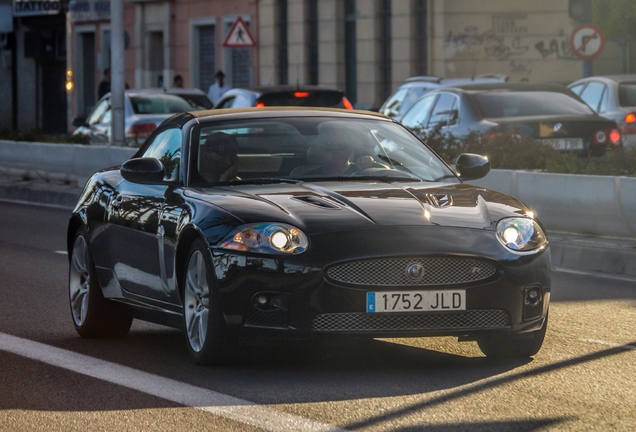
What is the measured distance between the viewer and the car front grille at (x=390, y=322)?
745cm

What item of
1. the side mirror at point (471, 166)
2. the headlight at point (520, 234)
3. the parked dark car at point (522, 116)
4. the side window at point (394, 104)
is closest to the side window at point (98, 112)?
the side window at point (394, 104)

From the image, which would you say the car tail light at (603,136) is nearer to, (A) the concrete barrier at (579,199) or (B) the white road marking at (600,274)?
(A) the concrete barrier at (579,199)

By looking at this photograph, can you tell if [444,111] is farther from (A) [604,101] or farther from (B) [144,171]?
(B) [144,171]

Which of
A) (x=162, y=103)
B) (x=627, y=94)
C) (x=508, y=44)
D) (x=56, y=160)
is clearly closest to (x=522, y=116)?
(x=627, y=94)

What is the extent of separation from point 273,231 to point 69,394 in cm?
117

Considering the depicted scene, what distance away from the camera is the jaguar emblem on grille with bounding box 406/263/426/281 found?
24.5 feet

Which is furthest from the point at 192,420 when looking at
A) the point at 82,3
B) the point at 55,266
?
the point at 82,3

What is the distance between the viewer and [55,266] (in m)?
13.8

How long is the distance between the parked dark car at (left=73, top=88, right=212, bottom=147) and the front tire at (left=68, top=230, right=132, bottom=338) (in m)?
17.1

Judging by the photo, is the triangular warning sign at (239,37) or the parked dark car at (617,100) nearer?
the parked dark car at (617,100)

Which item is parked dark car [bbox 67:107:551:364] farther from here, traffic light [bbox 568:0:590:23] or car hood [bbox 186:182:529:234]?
traffic light [bbox 568:0:590:23]

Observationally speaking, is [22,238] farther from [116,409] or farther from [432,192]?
[116,409]

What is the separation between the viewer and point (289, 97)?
2280cm

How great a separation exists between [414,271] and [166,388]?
4.02 ft
